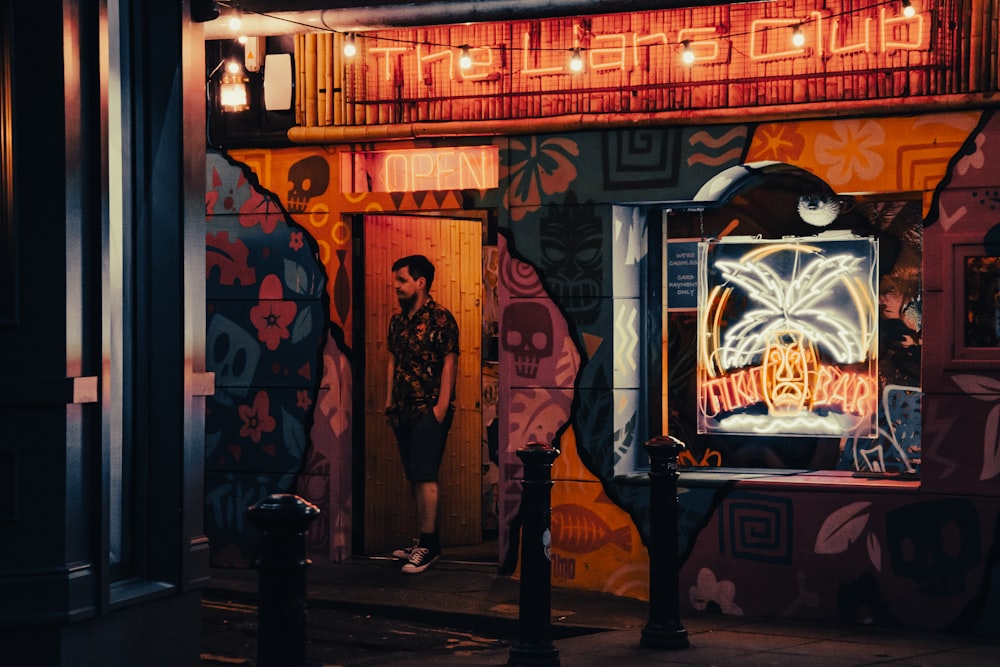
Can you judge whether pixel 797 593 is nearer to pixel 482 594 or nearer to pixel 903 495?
pixel 903 495

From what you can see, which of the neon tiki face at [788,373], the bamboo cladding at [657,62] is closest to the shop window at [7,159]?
the bamboo cladding at [657,62]

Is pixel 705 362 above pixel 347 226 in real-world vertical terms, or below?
below

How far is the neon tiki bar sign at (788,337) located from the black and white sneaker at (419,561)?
2209 mm

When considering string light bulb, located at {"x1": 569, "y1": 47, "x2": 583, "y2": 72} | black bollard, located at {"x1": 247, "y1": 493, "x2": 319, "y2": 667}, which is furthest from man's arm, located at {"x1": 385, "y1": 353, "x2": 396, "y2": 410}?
black bollard, located at {"x1": 247, "y1": 493, "x2": 319, "y2": 667}

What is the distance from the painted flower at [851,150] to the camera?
9148 millimetres

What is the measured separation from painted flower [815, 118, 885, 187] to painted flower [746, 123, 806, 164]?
0.14m

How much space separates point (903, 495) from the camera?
8961 millimetres

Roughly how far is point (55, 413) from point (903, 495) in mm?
5422

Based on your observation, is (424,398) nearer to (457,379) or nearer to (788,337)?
(457,379)

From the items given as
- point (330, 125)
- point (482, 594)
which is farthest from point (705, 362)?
point (330, 125)

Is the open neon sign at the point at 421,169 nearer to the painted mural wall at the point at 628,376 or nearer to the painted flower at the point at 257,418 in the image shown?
the painted mural wall at the point at 628,376

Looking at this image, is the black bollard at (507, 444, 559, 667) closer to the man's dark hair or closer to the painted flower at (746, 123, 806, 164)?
the painted flower at (746, 123, 806, 164)

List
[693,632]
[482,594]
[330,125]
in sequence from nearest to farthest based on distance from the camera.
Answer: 1. [693,632]
2. [482,594]
3. [330,125]

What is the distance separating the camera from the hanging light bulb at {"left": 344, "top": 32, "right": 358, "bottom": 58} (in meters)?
10.4
